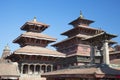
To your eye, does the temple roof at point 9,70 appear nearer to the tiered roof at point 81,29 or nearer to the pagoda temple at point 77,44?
the pagoda temple at point 77,44

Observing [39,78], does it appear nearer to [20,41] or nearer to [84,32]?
[20,41]

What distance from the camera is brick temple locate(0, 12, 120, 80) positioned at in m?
21.0

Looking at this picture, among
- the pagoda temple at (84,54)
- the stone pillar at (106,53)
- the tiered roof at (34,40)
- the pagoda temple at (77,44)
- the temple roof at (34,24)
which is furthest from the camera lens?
the pagoda temple at (77,44)

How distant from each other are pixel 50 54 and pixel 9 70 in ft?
20.3

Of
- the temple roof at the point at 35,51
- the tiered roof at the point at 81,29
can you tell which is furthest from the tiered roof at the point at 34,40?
the tiered roof at the point at 81,29

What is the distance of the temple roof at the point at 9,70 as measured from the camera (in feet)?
79.1

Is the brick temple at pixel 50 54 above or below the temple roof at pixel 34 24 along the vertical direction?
below

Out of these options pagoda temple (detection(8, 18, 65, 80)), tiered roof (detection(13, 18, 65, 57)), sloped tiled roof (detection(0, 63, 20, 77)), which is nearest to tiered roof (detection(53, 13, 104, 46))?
tiered roof (detection(13, 18, 65, 57))

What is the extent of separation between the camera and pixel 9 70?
25703 millimetres

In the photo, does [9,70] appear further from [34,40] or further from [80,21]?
[80,21]

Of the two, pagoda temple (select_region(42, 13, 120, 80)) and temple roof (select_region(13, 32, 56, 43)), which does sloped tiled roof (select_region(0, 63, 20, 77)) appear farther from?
temple roof (select_region(13, 32, 56, 43))

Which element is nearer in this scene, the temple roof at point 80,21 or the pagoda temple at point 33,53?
the pagoda temple at point 33,53

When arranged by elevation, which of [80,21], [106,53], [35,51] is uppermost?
[80,21]

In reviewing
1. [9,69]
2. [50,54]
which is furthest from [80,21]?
[9,69]
